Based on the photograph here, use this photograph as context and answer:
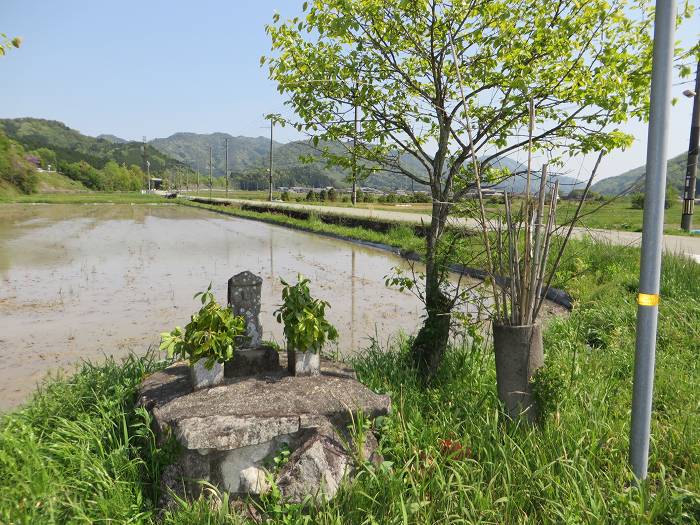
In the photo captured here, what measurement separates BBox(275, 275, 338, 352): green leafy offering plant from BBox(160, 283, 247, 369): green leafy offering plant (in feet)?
1.17

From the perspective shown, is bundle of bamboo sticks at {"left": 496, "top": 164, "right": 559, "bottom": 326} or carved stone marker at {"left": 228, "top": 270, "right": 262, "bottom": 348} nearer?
bundle of bamboo sticks at {"left": 496, "top": 164, "right": 559, "bottom": 326}

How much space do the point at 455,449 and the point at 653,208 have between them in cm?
174

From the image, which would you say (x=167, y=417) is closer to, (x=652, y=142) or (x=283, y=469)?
(x=283, y=469)

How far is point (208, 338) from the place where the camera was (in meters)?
3.12

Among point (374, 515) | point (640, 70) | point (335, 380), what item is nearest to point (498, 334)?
point (335, 380)

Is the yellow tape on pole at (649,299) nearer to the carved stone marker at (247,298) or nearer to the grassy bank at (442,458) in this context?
the grassy bank at (442,458)

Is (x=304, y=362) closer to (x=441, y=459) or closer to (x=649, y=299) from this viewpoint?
(x=441, y=459)

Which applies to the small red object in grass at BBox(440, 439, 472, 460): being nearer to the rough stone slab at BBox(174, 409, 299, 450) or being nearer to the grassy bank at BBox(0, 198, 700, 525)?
the grassy bank at BBox(0, 198, 700, 525)

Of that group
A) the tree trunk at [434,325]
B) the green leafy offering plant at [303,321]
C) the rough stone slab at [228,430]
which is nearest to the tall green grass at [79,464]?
the rough stone slab at [228,430]

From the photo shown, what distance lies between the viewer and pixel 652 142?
222 cm

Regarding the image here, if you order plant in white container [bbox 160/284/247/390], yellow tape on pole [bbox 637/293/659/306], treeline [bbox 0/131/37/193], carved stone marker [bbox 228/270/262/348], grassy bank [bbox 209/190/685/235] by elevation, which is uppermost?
treeline [bbox 0/131/37/193]

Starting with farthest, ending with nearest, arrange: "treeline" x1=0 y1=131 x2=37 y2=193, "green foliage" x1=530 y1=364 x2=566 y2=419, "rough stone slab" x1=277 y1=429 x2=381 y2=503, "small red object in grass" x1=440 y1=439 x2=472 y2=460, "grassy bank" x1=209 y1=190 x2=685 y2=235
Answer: "treeline" x1=0 y1=131 x2=37 y2=193 < "grassy bank" x1=209 y1=190 x2=685 y2=235 < "green foliage" x1=530 y1=364 x2=566 y2=419 < "small red object in grass" x1=440 y1=439 x2=472 y2=460 < "rough stone slab" x1=277 y1=429 x2=381 y2=503

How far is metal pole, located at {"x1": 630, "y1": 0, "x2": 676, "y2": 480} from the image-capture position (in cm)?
217

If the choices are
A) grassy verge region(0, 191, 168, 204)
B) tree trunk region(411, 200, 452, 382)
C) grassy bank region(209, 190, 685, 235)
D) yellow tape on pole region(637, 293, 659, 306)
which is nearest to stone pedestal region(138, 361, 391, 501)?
tree trunk region(411, 200, 452, 382)
